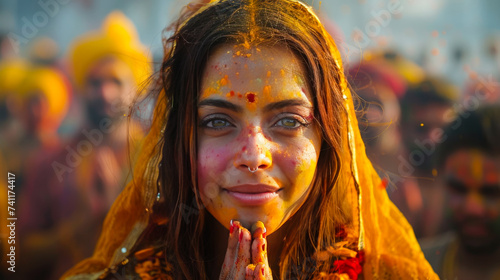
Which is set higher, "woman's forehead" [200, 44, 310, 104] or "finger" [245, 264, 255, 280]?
"woman's forehead" [200, 44, 310, 104]

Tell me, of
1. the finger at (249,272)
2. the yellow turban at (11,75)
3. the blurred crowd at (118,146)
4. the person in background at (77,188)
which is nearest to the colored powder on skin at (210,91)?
the finger at (249,272)

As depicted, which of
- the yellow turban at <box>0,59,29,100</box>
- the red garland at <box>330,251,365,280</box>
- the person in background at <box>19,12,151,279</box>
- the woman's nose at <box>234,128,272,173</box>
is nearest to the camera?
the woman's nose at <box>234,128,272,173</box>

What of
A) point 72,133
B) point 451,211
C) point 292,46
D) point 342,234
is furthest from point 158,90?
point 451,211

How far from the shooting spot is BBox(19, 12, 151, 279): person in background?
9.60 ft

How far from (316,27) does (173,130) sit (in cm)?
60

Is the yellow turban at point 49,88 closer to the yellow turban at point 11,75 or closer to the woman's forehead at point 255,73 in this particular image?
the yellow turban at point 11,75

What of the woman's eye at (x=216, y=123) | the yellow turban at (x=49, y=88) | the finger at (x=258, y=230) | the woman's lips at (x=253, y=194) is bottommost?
the finger at (x=258, y=230)

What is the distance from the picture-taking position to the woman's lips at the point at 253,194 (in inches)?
51.1

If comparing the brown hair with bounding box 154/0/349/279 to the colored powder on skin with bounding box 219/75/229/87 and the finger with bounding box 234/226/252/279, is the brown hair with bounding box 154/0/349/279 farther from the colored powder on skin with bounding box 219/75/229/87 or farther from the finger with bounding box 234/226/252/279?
the finger with bounding box 234/226/252/279

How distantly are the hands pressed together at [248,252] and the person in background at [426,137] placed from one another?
1.71m

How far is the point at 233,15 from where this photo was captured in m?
1.44

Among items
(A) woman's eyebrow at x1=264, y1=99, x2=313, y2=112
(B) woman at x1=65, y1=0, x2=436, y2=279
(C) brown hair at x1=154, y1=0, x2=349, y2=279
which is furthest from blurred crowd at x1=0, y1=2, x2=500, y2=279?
(A) woman's eyebrow at x1=264, y1=99, x2=313, y2=112

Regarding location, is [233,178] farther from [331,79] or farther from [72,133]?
[72,133]

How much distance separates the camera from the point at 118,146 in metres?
2.99
